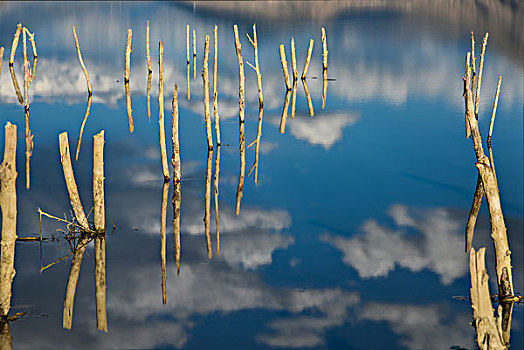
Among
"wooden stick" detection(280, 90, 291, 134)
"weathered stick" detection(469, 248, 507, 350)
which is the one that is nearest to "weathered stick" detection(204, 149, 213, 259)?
"wooden stick" detection(280, 90, 291, 134)

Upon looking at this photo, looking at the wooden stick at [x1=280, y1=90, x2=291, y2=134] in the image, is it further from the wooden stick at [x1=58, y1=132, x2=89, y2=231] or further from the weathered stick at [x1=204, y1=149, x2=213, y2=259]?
the wooden stick at [x1=58, y1=132, x2=89, y2=231]

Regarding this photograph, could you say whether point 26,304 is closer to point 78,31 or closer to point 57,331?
point 57,331

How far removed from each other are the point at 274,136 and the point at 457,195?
756 cm

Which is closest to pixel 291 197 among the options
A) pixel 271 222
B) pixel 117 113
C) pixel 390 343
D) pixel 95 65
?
pixel 271 222

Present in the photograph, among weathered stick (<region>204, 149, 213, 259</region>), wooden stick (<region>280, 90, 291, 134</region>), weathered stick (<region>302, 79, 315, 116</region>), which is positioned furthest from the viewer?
weathered stick (<region>302, 79, 315, 116</region>)

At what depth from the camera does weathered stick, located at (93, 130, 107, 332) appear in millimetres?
11352

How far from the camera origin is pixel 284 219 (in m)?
15.3

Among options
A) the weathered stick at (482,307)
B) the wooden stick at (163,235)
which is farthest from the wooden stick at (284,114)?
the weathered stick at (482,307)

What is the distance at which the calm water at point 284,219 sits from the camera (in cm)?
1055

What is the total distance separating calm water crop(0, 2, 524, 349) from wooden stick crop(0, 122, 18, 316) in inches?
37.9

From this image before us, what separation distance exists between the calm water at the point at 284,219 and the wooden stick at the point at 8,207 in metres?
0.96

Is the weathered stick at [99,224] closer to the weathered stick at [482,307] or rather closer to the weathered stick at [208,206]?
the weathered stick at [208,206]

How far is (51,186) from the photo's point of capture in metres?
17.2

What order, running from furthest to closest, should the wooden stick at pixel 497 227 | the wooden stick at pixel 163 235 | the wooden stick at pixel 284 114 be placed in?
1. the wooden stick at pixel 284 114
2. the wooden stick at pixel 163 235
3. the wooden stick at pixel 497 227
